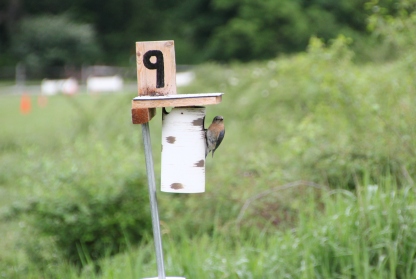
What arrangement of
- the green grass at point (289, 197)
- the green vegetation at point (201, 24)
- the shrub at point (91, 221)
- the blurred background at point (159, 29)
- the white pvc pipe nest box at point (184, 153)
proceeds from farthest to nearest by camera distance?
1. the blurred background at point (159, 29)
2. the green vegetation at point (201, 24)
3. the shrub at point (91, 221)
4. the green grass at point (289, 197)
5. the white pvc pipe nest box at point (184, 153)

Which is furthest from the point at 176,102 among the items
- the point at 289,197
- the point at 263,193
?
the point at 289,197

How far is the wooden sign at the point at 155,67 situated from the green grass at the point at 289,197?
1.39 m

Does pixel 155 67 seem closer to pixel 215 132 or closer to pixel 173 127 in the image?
pixel 173 127

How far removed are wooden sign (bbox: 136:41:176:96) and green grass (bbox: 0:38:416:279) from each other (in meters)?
1.39

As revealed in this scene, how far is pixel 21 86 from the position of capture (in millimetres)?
29031

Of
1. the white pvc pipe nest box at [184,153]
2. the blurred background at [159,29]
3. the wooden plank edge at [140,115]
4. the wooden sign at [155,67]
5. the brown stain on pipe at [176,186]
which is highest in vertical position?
the blurred background at [159,29]

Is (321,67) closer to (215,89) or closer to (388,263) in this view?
(388,263)

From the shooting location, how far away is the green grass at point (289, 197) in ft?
12.7

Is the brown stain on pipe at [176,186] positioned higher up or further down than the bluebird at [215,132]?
further down

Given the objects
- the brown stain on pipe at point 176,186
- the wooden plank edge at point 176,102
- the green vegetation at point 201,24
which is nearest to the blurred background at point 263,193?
the brown stain on pipe at point 176,186

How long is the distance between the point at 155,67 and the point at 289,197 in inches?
108

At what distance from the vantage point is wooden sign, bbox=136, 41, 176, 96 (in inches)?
111

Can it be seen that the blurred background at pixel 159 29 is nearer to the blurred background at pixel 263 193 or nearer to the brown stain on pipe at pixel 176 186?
the blurred background at pixel 263 193

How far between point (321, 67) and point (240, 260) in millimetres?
3370
